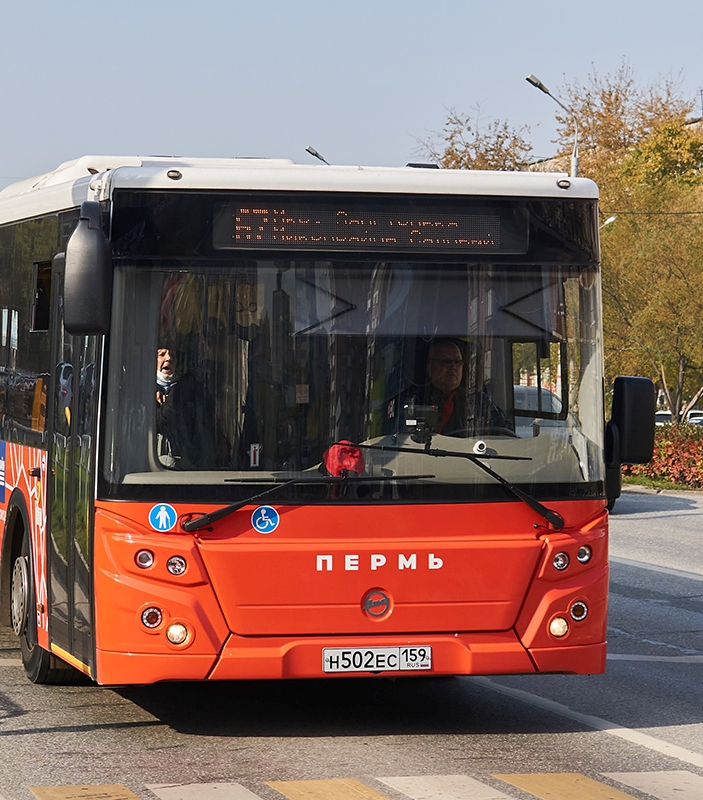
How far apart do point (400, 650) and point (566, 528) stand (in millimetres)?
1027

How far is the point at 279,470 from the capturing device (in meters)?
7.04

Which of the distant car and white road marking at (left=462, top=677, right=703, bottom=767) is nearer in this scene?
white road marking at (left=462, top=677, right=703, bottom=767)

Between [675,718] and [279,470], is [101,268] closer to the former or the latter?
[279,470]

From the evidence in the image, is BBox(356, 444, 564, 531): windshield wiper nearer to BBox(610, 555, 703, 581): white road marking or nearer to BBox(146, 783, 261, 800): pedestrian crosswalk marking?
BBox(146, 783, 261, 800): pedestrian crosswalk marking

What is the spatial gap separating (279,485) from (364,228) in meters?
1.34

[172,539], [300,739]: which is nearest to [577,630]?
[300,739]

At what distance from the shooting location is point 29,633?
857 centimetres

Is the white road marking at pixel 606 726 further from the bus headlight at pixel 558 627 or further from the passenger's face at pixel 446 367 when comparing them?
the passenger's face at pixel 446 367

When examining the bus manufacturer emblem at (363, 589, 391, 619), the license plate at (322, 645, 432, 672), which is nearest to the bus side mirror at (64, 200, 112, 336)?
the bus manufacturer emblem at (363, 589, 391, 619)

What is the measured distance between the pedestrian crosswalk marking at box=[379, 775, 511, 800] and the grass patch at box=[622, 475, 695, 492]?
24573 mm

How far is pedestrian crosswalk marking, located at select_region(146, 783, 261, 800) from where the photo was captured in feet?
19.9

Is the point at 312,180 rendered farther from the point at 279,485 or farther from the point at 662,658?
the point at 662,658

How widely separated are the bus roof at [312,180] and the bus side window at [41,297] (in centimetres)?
71

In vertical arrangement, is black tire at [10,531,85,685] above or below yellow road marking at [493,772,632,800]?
above
